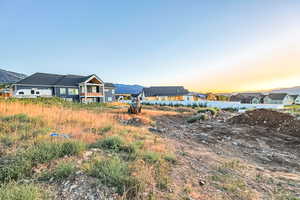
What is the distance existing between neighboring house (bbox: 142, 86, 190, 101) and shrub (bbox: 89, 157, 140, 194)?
127 feet

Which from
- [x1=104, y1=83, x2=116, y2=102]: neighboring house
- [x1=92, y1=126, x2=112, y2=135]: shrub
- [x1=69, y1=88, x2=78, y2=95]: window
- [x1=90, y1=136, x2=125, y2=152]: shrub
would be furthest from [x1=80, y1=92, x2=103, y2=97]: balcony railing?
[x1=90, y1=136, x2=125, y2=152]: shrub

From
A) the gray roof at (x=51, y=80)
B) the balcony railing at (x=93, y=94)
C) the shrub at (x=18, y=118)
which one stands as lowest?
the shrub at (x=18, y=118)

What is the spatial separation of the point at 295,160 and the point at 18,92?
30.1 meters

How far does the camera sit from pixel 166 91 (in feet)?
147

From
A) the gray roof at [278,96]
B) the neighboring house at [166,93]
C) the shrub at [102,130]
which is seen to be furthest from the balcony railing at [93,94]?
the gray roof at [278,96]

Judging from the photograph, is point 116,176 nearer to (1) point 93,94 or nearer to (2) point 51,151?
(2) point 51,151

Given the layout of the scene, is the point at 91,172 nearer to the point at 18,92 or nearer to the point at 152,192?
the point at 152,192

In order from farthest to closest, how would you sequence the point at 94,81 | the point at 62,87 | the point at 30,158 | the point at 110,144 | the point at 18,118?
the point at 94,81 < the point at 62,87 < the point at 18,118 < the point at 110,144 < the point at 30,158

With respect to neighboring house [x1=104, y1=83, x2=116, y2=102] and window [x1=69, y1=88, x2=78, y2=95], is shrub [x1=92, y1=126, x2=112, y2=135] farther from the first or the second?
neighboring house [x1=104, y1=83, x2=116, y2=102]

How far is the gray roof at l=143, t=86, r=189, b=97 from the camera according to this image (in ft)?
142

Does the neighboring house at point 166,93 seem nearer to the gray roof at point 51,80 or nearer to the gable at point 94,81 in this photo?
the gable at point 94,81

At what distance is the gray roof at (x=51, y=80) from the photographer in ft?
71.0

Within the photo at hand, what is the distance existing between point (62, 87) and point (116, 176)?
27613 millimetres

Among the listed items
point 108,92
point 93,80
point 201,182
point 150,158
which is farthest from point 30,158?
point 108,92
